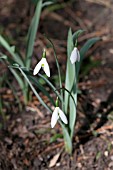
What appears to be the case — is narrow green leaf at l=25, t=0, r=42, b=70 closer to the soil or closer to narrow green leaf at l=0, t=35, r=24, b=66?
narrow green leaf at l=0, t=35, r=24, b=66

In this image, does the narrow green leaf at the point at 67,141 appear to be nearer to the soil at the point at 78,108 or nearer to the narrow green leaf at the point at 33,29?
the soil at the point at 78,108

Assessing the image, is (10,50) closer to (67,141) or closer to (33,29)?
(33,29)

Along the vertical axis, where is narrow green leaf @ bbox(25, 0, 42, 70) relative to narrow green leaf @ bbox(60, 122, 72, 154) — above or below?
above

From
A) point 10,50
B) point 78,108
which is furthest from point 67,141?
point 10,50

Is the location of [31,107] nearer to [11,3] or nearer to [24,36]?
[24,36]

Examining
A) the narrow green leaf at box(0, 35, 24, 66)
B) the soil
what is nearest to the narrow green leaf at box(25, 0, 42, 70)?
the narrow green leaf at box(0, 35, 24, 66)

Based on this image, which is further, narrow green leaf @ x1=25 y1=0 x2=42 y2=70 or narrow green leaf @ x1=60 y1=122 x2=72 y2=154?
narrow green leaf @ x1=25 y1=0 x2=42 y2=70

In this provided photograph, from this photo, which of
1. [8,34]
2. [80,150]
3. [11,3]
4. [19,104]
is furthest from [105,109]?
[11,3]

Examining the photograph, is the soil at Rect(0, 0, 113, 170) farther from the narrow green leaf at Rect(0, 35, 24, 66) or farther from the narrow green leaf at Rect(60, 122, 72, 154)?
the narrow green leaf at Rect(0, 35, 24, 66)
